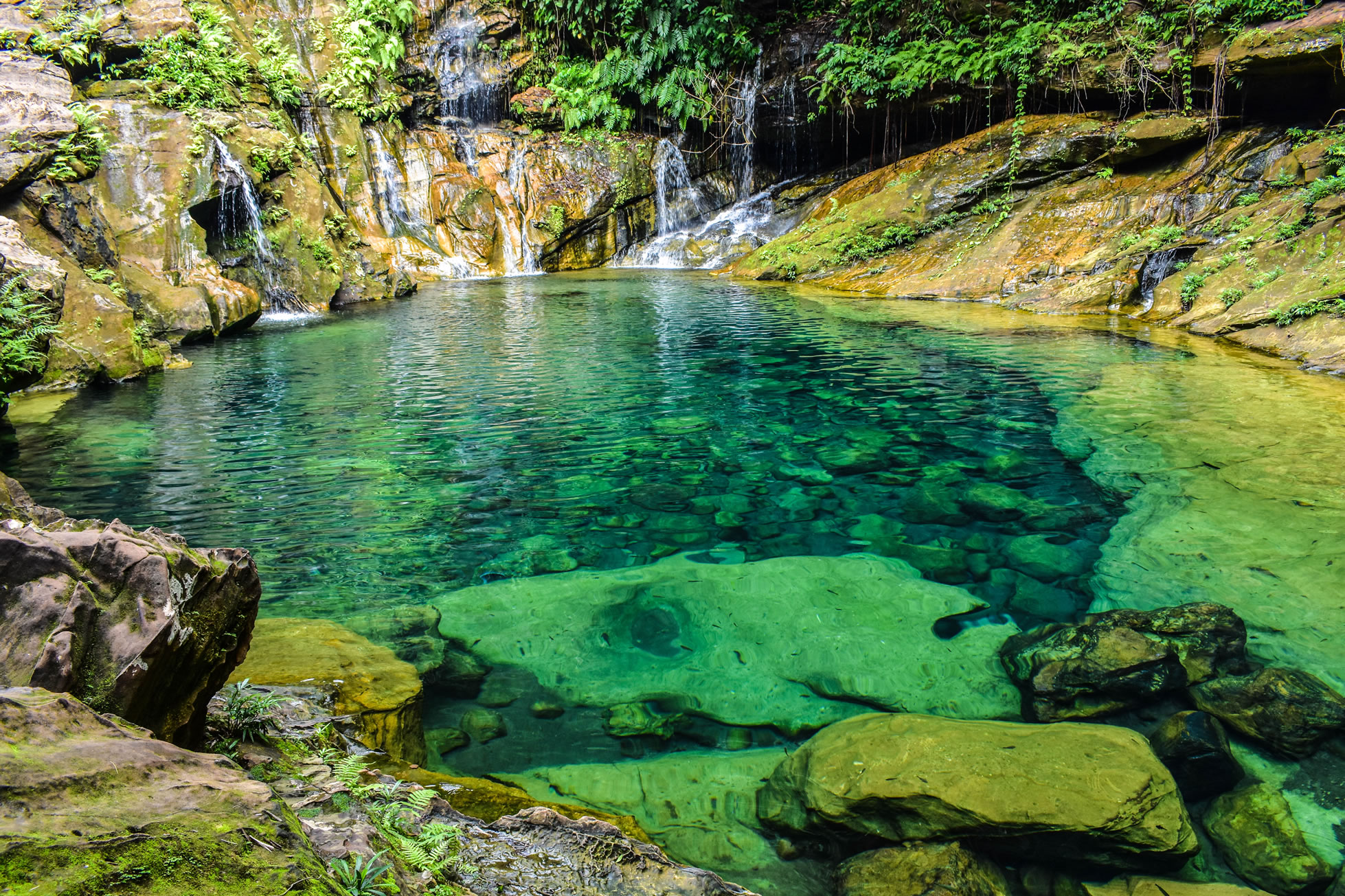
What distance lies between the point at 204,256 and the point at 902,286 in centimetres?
1320

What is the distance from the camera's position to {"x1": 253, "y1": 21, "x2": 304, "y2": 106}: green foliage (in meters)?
18.4

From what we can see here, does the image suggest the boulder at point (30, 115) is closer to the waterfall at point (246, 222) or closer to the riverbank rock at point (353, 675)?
the waterfall at point (246, 222)

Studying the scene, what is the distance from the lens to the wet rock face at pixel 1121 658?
303 centimetres

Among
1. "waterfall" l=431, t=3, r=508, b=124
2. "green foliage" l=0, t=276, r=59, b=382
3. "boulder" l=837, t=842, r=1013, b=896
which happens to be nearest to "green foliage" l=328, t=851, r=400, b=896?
"boulder" l=837, t=842, r=1013, b=896

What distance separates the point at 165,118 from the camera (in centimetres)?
1288

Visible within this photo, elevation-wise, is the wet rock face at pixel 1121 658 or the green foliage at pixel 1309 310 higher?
the green foliage at pixel 1309 310

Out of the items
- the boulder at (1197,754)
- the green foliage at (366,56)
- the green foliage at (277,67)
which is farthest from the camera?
the green foliage at (366,56)

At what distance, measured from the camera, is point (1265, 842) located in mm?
2375

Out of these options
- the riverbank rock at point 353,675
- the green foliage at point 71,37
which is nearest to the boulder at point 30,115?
the green foliage at point 71,37

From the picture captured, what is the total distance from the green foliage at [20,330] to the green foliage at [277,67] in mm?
14516

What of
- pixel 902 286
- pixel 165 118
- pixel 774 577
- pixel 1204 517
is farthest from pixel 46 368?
pixel 902 286

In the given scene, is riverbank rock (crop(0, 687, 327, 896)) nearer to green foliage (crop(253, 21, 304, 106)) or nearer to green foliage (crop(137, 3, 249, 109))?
green foliage (crop(137, 3, 249, 109))

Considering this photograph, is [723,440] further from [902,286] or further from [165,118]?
[165,118]

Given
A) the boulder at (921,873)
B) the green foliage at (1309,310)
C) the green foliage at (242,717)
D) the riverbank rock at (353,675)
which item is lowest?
the boulder at (921,873)
